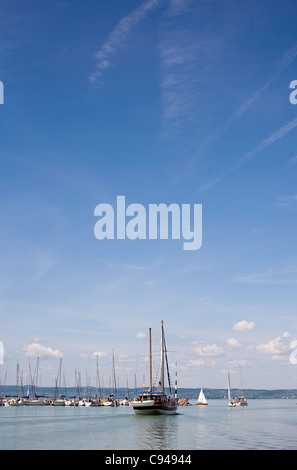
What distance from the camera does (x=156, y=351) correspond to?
125 metres

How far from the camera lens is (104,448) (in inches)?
2154

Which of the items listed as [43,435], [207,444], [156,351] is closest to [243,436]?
[207,444]
